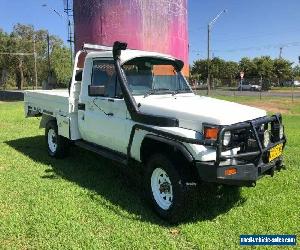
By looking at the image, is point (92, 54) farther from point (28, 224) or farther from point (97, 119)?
point (28, 224)

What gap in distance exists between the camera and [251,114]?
18.5 feet

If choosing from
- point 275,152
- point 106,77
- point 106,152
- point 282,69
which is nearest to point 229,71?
point 282,69

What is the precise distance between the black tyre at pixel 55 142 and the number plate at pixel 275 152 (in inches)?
188

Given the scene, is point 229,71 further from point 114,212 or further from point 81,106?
point 114,212

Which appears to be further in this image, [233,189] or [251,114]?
[233,189]

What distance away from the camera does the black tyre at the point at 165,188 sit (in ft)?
17.3

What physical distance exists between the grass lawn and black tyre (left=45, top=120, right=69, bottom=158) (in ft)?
2.09

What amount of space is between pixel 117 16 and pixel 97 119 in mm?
18445

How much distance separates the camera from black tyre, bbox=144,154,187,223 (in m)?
5.27

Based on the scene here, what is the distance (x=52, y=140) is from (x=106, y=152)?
282 cm

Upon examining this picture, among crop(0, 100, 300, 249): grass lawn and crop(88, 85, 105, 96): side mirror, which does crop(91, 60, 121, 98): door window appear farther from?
crop(0, 100, 300, 249): grass lawn

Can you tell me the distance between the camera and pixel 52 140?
9344mm

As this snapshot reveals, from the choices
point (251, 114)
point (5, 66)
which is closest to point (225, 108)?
point (251, 114)

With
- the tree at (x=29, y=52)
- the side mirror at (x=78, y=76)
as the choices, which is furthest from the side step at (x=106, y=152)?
the tree at (x=29, y=52)
